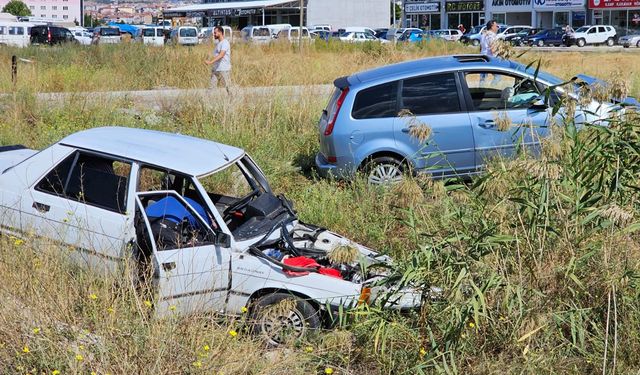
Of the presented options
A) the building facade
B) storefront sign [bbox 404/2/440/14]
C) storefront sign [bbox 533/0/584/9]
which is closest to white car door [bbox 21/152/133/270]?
storefront sign [bbox 533/0/584/9]

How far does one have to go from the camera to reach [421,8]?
86.2m

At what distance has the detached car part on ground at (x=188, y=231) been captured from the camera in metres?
6.16

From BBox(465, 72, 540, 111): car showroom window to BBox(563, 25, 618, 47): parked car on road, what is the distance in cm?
5143

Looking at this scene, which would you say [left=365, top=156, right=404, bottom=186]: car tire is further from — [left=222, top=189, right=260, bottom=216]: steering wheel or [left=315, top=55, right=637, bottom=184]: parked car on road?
[left=222, top=189, right=260, bottom=216]: steering wheel

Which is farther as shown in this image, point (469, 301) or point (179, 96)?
point (179, 96)

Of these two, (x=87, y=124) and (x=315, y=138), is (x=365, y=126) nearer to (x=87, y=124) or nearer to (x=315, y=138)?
(x=315, y=138)

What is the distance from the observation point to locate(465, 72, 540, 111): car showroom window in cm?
995

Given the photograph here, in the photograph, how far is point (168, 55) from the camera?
2097 centimetres

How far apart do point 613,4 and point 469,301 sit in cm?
6913

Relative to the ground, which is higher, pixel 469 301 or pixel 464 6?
pixel 464 6

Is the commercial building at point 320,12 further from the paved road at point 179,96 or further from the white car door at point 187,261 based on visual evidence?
the white car door at point 187,261

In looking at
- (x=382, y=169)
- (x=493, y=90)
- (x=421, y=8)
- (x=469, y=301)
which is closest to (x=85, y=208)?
(x=469, y=301)

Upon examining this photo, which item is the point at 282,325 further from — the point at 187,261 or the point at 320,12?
the point at 320,12

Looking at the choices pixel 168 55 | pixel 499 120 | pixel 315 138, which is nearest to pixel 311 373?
pixel 499 120
